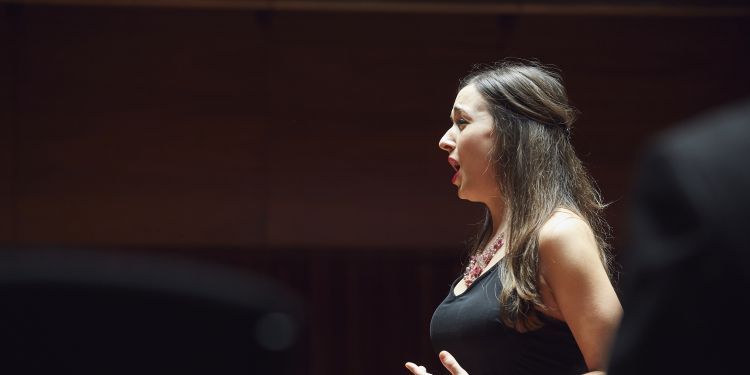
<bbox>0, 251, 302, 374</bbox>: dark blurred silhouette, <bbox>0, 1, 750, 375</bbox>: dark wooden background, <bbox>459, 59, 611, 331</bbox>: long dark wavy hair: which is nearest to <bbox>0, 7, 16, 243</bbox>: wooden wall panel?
<bbox>0, 1, 750, 375</bbox>: dark wooden background

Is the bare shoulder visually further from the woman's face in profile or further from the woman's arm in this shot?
the woman's face in profile

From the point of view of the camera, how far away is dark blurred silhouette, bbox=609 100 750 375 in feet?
1.89

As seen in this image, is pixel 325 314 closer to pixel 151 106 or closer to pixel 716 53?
pixel 151 106

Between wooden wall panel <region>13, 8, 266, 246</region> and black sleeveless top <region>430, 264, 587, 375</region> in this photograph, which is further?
wooden wall panel <region>13, 8, 266, 246</region>

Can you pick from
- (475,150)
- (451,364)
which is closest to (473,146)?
(475,150)

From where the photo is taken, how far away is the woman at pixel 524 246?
1796 mm

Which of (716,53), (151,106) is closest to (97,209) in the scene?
(151,106)

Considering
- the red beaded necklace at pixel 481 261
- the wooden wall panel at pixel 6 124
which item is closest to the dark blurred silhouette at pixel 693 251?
the red beaded necklace at pixel 481 261

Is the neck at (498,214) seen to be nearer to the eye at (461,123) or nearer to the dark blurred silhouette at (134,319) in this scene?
the eye at (461,123)

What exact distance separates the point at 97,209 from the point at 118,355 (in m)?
4.53

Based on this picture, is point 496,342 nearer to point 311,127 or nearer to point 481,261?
point 481,261

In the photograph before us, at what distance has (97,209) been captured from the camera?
16.2 ft

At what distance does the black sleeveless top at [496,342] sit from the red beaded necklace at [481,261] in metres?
0.11

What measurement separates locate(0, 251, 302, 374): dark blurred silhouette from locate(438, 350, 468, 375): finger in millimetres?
1290
